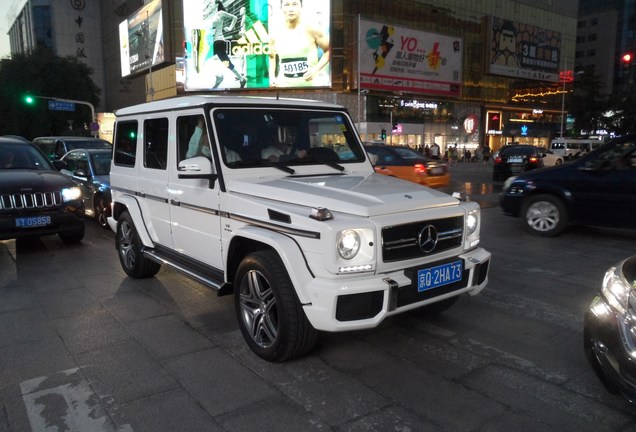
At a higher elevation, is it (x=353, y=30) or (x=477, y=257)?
(x=353, y=30)

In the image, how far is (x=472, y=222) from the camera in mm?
4102

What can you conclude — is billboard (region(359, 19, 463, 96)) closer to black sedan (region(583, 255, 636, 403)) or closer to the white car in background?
the white car in background

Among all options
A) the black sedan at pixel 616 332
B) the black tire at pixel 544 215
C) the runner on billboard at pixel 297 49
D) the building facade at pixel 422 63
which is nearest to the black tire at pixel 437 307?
the black sedan at pixel 616 332

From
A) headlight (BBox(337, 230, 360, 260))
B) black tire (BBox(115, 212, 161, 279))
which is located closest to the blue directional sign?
black tire (BBox(115, 212, 161, 279))

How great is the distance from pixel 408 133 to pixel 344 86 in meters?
8.50

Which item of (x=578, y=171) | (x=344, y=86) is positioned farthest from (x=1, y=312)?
(x=344, y=86)

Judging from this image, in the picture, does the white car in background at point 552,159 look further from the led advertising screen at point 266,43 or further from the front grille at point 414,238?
the front grille at point 414,238

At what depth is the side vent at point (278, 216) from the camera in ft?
11.4

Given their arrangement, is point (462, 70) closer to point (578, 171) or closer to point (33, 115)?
point (33, 115)

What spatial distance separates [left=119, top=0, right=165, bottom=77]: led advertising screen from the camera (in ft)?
169

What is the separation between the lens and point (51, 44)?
82938mm

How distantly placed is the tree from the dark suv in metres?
38.6

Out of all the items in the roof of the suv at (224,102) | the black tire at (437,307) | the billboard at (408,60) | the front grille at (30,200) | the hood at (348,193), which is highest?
the billboard at (408,60)

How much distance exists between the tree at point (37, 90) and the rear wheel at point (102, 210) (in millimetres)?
37470
